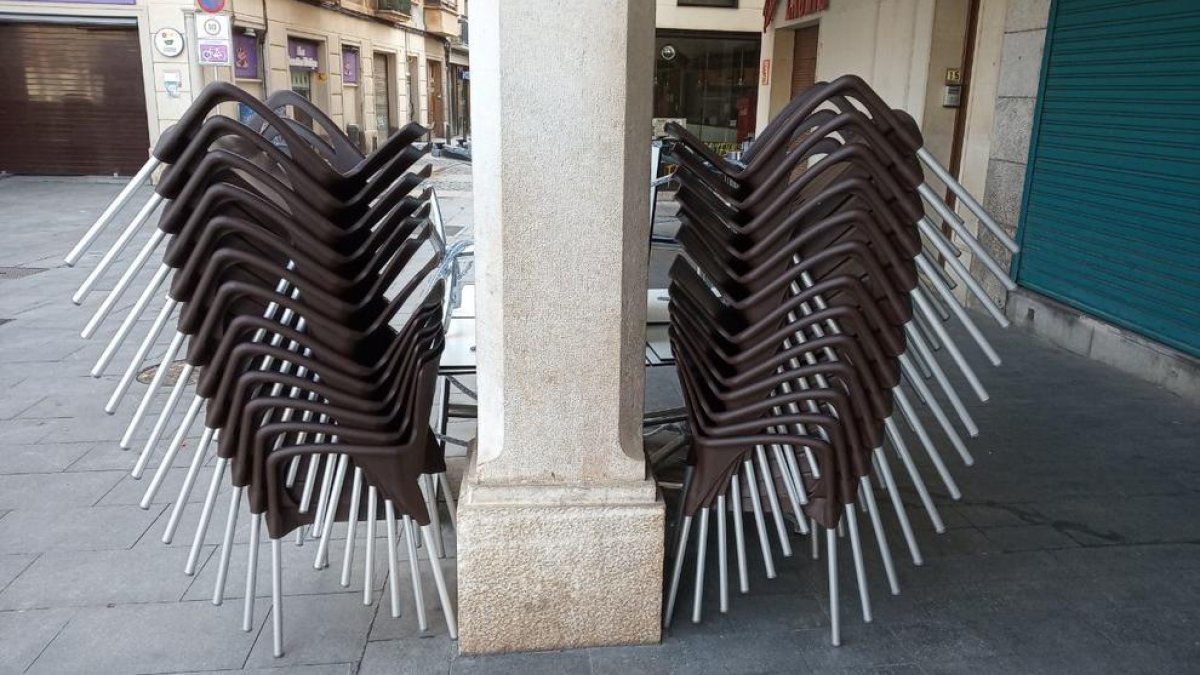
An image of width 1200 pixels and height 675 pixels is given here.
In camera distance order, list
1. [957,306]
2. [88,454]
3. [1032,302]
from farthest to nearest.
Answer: [1032,302]
[88,454]
[957,306]

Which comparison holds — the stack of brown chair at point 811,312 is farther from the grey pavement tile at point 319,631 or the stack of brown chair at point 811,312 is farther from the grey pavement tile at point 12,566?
the grey pavement tile at point 12,566

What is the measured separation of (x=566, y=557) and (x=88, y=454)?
3.00 meters

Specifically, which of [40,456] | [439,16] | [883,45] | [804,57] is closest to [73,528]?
[40,456]

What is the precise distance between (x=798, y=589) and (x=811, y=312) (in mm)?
1105

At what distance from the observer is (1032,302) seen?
23.0 feet

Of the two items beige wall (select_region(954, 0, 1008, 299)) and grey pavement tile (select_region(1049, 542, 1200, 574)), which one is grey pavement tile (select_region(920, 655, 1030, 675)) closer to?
grey pavement tile (select_region(1049, 542, 1200, 574))

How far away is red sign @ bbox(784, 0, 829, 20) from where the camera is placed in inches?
473

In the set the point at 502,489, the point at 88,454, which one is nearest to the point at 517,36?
the point at 502,489

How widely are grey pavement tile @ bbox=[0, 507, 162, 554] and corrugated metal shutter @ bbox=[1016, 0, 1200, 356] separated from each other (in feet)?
19.4

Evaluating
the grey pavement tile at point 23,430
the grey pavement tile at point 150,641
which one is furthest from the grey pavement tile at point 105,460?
the grey pavement tile at point 150,641

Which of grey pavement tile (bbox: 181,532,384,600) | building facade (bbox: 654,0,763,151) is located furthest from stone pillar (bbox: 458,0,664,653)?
building facade (bbox: 654,0,763,151)

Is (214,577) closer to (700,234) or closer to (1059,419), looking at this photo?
(700,234)

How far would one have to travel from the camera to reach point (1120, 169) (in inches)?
238

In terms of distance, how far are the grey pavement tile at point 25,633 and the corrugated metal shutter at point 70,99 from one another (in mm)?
18119
